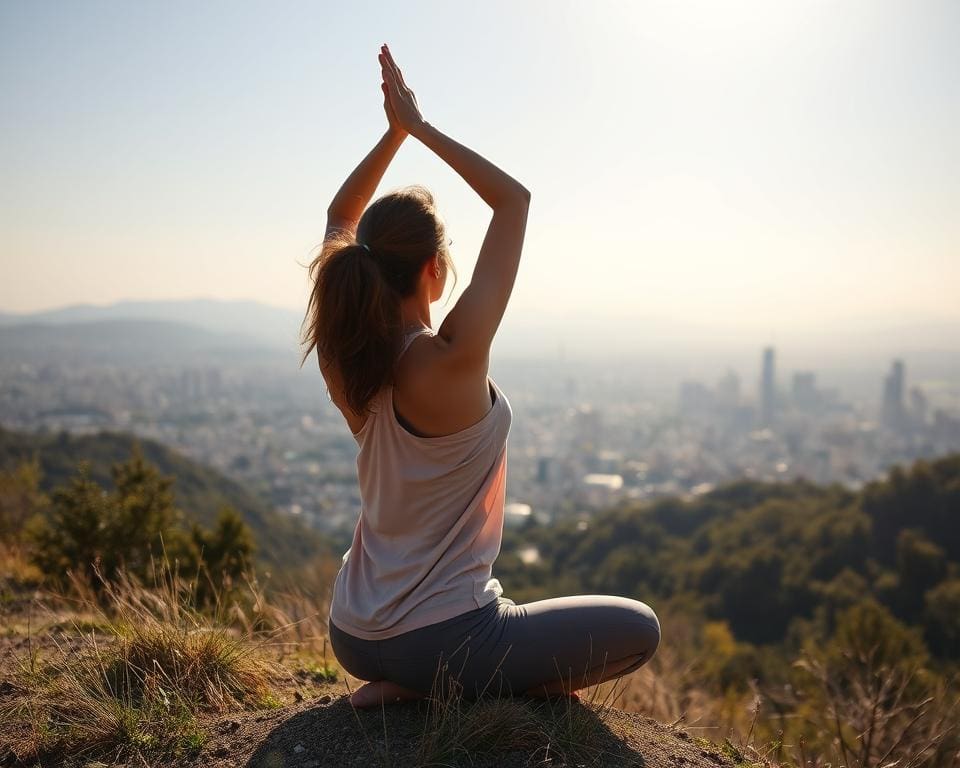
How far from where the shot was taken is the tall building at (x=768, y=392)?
80.8 metres

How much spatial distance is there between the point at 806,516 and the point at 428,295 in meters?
24.0

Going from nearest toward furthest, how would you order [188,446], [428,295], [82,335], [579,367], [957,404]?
[428,295], [188,446], [957,404], [82,335], [579,367]

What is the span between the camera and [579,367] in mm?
116750

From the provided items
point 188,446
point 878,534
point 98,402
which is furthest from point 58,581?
point 98,402

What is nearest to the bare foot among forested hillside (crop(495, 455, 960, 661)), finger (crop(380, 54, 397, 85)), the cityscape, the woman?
the woman

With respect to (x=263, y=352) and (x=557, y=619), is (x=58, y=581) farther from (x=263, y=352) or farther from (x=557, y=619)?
(x=263, y=352)

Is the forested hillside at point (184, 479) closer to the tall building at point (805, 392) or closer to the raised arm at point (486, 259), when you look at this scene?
the raised arm at point (486, 259)

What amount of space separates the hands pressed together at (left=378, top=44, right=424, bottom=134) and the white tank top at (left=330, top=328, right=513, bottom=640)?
0.52 meters

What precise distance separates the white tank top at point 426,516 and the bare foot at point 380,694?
0.18 metres

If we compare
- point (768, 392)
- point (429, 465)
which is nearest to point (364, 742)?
point (429, 465)

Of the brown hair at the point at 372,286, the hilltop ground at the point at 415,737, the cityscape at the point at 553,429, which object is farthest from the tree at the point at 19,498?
the cityscape at the point at 553,429

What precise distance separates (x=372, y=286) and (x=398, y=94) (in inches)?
21.0

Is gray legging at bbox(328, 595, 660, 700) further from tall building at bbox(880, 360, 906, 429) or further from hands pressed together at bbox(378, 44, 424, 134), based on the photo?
tall building at bbox(880, 360, 906, 429)

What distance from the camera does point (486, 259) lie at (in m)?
1.38
